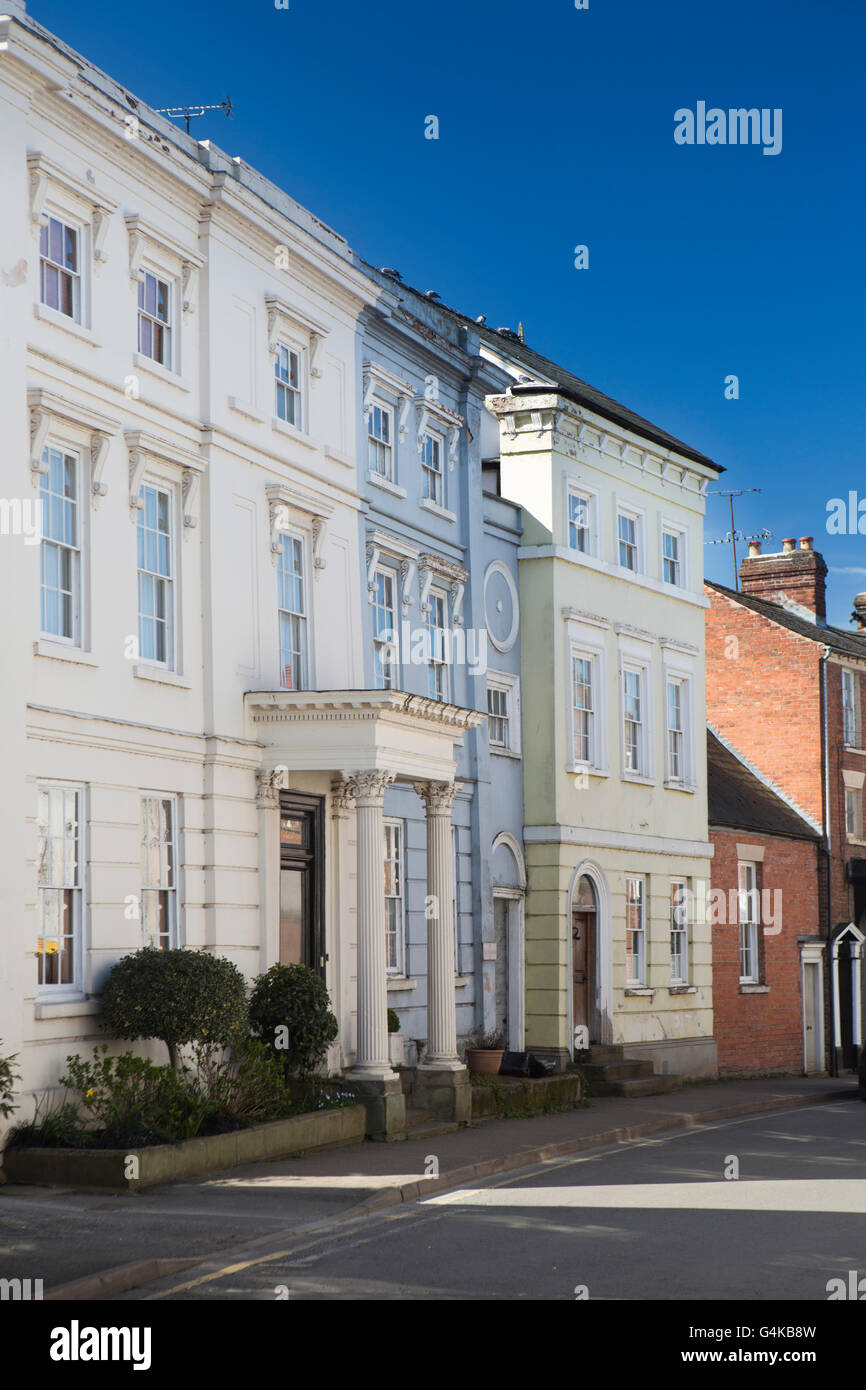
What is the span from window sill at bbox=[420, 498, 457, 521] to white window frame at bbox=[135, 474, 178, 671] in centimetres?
632

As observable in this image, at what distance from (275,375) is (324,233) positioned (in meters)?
2.61

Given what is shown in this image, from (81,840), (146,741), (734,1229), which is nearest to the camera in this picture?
(734,1229)

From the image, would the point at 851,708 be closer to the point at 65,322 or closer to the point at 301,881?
the point at 301,881

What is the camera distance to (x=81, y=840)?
1625 centimetres

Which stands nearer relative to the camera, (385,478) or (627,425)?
(385,478)

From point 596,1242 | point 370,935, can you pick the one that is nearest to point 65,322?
point 370,935

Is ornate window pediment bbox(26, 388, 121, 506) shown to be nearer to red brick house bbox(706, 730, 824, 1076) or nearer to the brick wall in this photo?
red brick house bbox(706, 730, 824, 1076)

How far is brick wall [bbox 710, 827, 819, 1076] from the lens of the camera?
32.5m

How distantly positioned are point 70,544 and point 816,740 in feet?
78.2

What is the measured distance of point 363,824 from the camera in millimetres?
18922

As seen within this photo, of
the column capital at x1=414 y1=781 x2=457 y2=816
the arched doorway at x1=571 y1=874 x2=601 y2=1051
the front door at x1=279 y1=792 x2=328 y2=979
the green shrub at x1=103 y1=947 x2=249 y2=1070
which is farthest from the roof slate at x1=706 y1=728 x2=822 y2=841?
the green shrub at x1=103 y1=947 x2=249 y2=1070

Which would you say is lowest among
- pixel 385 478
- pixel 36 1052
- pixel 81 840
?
pixel 36 1052

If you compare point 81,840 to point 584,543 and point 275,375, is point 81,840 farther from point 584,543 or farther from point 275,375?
point 584,543
